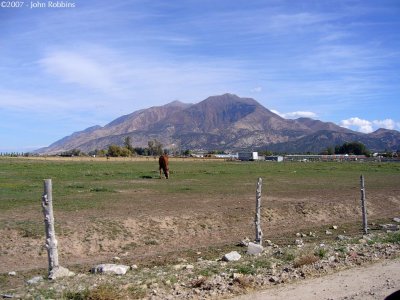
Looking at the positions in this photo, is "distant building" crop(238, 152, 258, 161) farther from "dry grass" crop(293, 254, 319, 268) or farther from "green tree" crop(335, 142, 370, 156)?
Result: "dry grass" crop(293, 254, 319, 268)

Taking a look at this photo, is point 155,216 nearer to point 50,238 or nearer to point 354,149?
point 50,238

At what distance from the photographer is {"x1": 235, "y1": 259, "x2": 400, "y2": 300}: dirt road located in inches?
334

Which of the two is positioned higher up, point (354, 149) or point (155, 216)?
point (354, 149)

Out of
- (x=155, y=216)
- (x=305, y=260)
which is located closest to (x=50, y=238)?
(x=305, y=260)

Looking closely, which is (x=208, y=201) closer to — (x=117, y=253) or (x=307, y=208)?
(x=307, y=208)

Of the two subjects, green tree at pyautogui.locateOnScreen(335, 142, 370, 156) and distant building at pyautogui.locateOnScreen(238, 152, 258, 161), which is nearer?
distant building at pyautogui.locateOnScreen(238, 152, 258, 161)

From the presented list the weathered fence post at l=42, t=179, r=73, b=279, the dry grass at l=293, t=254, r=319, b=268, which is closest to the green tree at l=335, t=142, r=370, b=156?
the dry grass at l=293, t=254, r=319, b=268

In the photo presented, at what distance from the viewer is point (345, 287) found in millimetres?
9086

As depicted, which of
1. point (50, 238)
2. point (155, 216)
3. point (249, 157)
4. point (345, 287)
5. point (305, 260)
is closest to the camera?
point (345, 287)

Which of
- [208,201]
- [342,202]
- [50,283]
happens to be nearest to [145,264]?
[50,283]

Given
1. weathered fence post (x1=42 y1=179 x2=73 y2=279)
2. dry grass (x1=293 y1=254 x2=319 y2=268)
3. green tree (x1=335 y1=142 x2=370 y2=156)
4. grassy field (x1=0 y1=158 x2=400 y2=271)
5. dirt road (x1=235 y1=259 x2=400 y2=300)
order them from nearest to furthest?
dirt road (x1=235 y1=259 x2=400 y2=300) < weathered fence post (x1=42 y1=179 x2=73 y2=279) < dry grass (x1=293 y1=254 x2=319 y2=268) < grassy field (x1=0 y1=158 x2=400 y2=271) < green tree (x1=335 y1=142 x2=370 y2=156)

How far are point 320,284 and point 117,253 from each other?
7.59 m

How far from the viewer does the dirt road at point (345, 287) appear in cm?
849

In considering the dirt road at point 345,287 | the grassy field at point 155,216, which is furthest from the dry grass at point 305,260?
the grassy field at point 155,216
